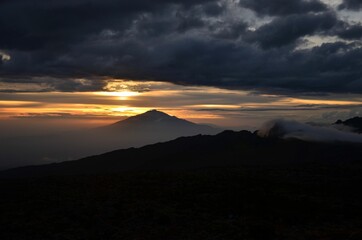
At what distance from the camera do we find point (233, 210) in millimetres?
41656

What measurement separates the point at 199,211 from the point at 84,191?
54.4 feet

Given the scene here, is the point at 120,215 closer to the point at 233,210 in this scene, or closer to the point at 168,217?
the point at 168,217

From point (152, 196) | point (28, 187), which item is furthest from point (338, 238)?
point (28, 187)

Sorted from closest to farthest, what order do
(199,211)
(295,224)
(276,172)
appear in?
(295,224), (199,211), (276,172)

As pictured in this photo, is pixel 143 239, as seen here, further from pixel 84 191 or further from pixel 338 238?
pixel 84 191

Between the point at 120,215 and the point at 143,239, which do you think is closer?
the point at 143,239

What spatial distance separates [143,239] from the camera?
31.5 m

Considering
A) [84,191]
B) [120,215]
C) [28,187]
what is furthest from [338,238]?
[28,187]

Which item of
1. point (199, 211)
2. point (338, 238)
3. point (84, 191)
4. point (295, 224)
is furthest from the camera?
point (84, 191)

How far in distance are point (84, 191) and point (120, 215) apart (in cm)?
1352

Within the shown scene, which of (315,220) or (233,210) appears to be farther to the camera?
(233,210)

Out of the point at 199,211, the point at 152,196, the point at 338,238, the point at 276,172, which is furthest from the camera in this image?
the point at 276,172

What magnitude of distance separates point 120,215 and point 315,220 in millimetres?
17604

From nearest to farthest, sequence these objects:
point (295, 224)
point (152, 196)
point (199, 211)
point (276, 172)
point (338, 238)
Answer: point (338, 238), point (295, 224), point (199, 211), point (152, 196), point (276, 172)
